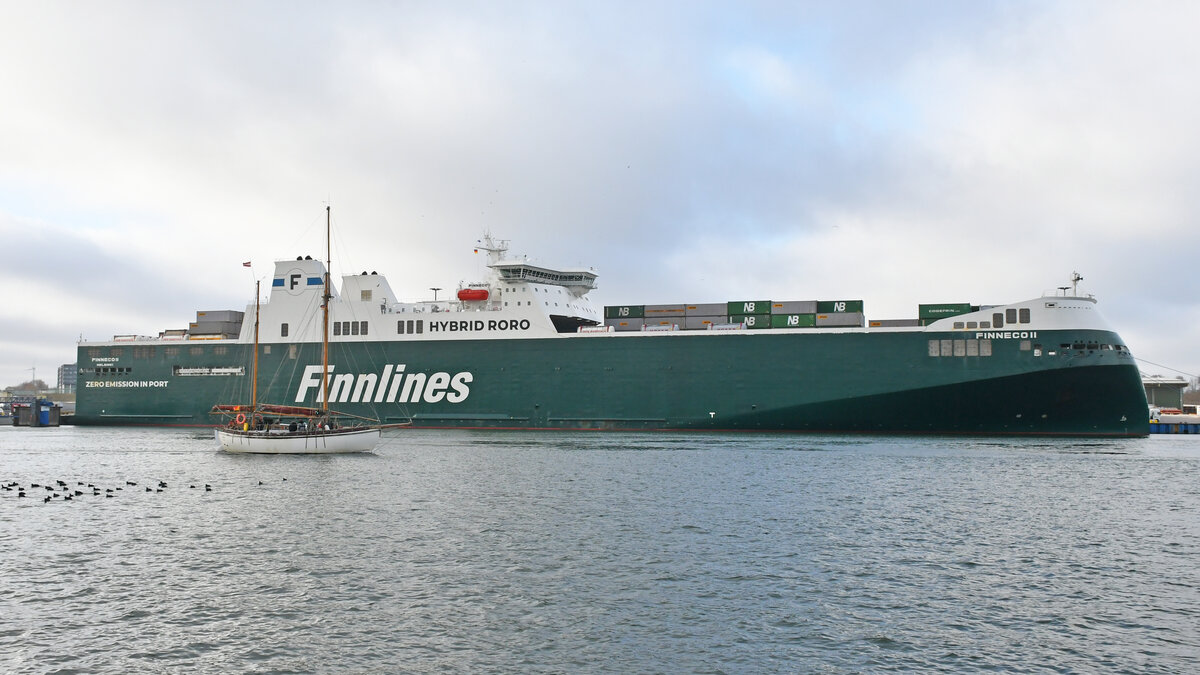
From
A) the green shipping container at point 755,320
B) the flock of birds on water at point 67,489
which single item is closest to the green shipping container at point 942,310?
the green shipping container at point 755,320

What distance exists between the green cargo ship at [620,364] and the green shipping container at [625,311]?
5.1 inches

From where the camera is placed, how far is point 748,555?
18297mm

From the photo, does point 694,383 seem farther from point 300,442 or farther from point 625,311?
point 300,442

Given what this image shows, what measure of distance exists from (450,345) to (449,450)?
47.0ft

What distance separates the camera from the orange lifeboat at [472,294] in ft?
185

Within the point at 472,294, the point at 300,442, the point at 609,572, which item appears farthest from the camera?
the point at 472,294

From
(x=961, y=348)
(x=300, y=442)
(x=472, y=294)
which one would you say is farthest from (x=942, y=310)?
(x=300, y=442)

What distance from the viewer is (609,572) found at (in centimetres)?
1666

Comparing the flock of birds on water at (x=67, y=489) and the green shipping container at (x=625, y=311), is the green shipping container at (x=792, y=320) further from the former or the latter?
the flock of birds on water at (x=67, y=489)

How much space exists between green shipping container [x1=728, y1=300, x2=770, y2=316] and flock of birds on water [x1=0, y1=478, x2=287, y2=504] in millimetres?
29810

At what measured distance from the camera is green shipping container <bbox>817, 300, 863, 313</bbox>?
5066 centimetres

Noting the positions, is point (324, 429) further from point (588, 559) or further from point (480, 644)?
point (480, 644)

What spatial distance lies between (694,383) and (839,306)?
9325 mm

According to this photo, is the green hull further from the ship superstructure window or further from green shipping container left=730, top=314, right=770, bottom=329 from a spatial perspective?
green shipping container left=730, top=314, right=770, bottom=329
